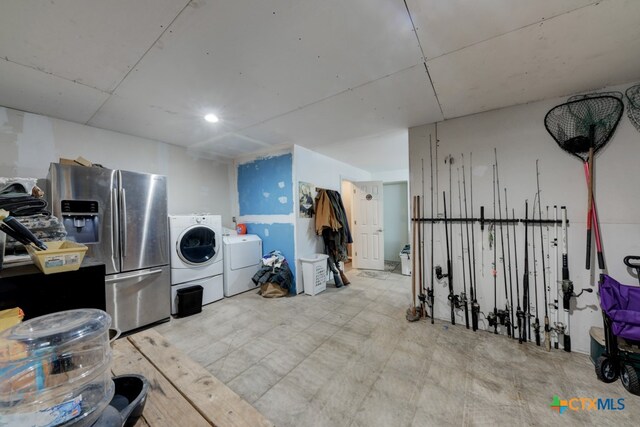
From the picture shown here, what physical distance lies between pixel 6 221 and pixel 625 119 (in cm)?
378

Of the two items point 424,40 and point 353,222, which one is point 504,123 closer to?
point 424,40

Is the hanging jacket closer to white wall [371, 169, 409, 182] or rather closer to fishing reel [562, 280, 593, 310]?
white wall [371, 169, 409, 182]

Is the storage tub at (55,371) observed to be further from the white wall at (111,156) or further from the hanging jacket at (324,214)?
the hanging jacket at (324,214)

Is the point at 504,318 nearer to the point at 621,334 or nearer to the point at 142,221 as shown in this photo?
the point at 621,334

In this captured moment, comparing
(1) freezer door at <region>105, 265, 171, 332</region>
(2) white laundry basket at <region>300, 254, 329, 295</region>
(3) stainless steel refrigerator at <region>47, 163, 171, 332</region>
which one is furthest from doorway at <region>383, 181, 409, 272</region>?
(3) stainless steel refrigerator at <region>47, 163, 171, 332</region>

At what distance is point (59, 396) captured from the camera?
0.54m

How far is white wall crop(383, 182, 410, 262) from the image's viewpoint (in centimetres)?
585

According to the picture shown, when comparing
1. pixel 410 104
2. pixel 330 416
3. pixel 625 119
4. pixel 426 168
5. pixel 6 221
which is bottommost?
pixel 330 416

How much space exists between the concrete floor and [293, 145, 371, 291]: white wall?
120cm

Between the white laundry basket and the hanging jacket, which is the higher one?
the hanging jacket

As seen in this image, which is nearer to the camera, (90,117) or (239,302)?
(90,117)

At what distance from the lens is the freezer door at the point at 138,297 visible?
2400 mm

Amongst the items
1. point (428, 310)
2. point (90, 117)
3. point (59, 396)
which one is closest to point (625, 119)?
point (428, 310)

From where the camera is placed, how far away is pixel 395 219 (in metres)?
6.00
